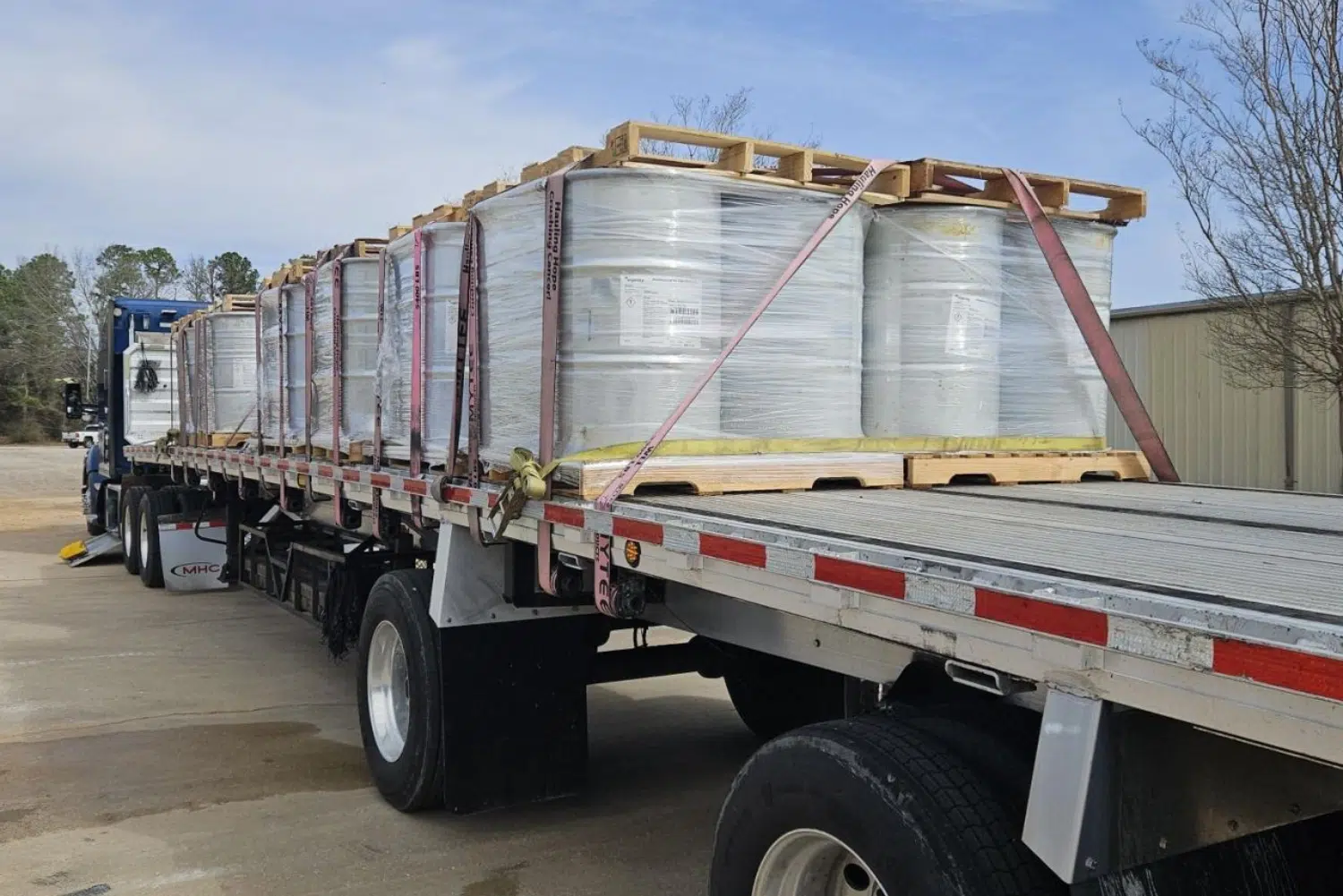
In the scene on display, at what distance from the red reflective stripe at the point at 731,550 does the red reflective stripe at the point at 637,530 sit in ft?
0.81

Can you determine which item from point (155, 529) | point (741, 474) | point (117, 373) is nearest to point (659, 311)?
point (741, 474)

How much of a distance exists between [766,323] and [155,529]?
9616mm

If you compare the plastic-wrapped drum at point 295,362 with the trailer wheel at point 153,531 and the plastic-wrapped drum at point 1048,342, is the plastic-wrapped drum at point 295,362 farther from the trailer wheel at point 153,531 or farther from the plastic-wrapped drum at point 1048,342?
the trailer wheel at point 153,531

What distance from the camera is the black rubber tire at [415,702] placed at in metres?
4.73

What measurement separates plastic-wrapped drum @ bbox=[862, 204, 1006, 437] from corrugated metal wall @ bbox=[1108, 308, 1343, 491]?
8241mm

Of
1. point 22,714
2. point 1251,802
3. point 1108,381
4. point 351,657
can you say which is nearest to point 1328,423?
point 1108,381

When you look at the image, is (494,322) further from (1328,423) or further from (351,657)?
(1328,423)

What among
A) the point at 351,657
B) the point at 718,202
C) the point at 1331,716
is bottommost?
the point at 351,657

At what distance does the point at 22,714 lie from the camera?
271 inches

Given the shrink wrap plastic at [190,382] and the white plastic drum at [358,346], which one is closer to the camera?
the white plastic drum at [358,346]

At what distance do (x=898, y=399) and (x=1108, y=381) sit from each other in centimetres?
85

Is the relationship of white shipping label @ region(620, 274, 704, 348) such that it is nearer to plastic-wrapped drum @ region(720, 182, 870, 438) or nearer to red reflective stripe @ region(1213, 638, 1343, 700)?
plastic-wrapped drum @ region(720, 182, 870, 438)

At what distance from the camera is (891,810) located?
86.5 inches

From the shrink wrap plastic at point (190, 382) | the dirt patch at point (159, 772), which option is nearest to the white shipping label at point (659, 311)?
the dirt patch at point (159, 772)
